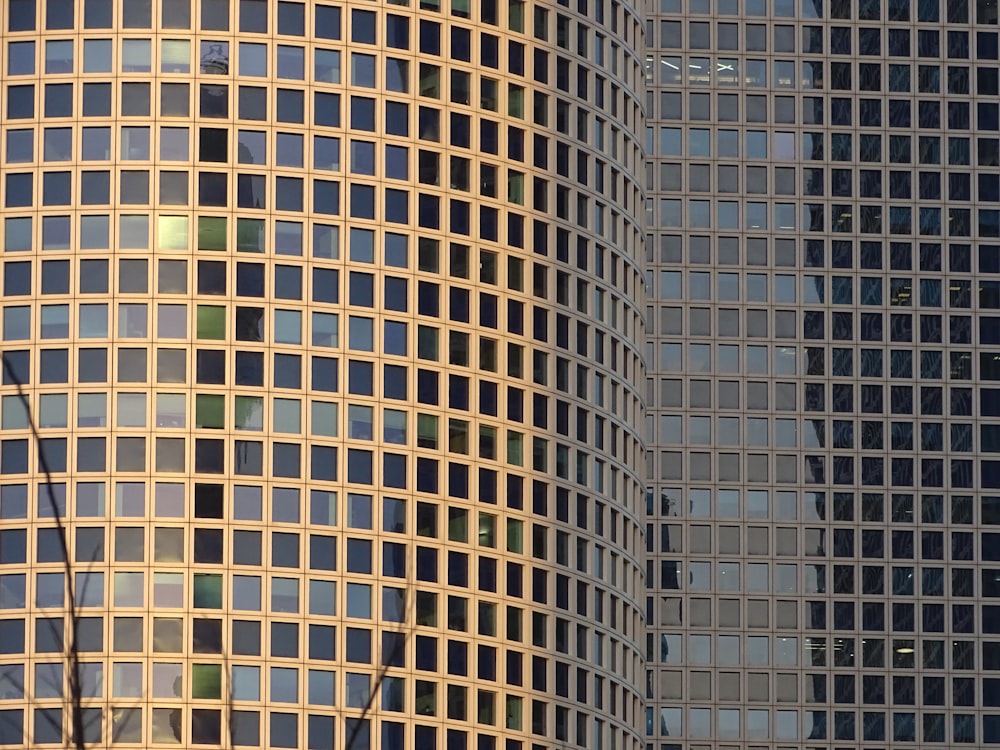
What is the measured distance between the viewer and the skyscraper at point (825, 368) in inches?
7480

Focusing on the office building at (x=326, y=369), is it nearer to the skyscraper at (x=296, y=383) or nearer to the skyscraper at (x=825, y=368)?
the skyscraper at (x=296, y=383)

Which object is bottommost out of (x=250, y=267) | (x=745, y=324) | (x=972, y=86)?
(x=250, y=267)

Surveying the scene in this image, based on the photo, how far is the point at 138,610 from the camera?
125312mm

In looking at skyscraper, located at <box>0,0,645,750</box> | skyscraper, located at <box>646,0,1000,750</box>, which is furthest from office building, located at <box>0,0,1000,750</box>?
skyscraper, located at <box>646,0,1000,750</box>

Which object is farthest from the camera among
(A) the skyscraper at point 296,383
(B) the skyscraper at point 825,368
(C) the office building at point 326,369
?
(B) the skyscraper at point 825,368

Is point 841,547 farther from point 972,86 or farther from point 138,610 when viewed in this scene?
point 138,610

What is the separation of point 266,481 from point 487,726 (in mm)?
15588

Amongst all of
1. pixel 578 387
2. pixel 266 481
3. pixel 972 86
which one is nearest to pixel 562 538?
pixel 578 387

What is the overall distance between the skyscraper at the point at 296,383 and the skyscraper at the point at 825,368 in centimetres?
5242

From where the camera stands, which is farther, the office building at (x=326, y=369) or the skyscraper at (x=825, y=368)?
the skyscraper at (x=825, y=368)

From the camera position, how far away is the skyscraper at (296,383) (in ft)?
413

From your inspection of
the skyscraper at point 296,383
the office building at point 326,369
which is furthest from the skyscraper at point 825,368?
the skyscraper at point 296,383

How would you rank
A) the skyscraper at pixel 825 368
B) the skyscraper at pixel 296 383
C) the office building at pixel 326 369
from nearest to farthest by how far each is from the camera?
the skyscraper at pixel 296 383 → the office building at pixel 326 369 → the skyscraper at pixel 825 368

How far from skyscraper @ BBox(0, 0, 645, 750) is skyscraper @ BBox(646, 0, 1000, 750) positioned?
52416 mm
